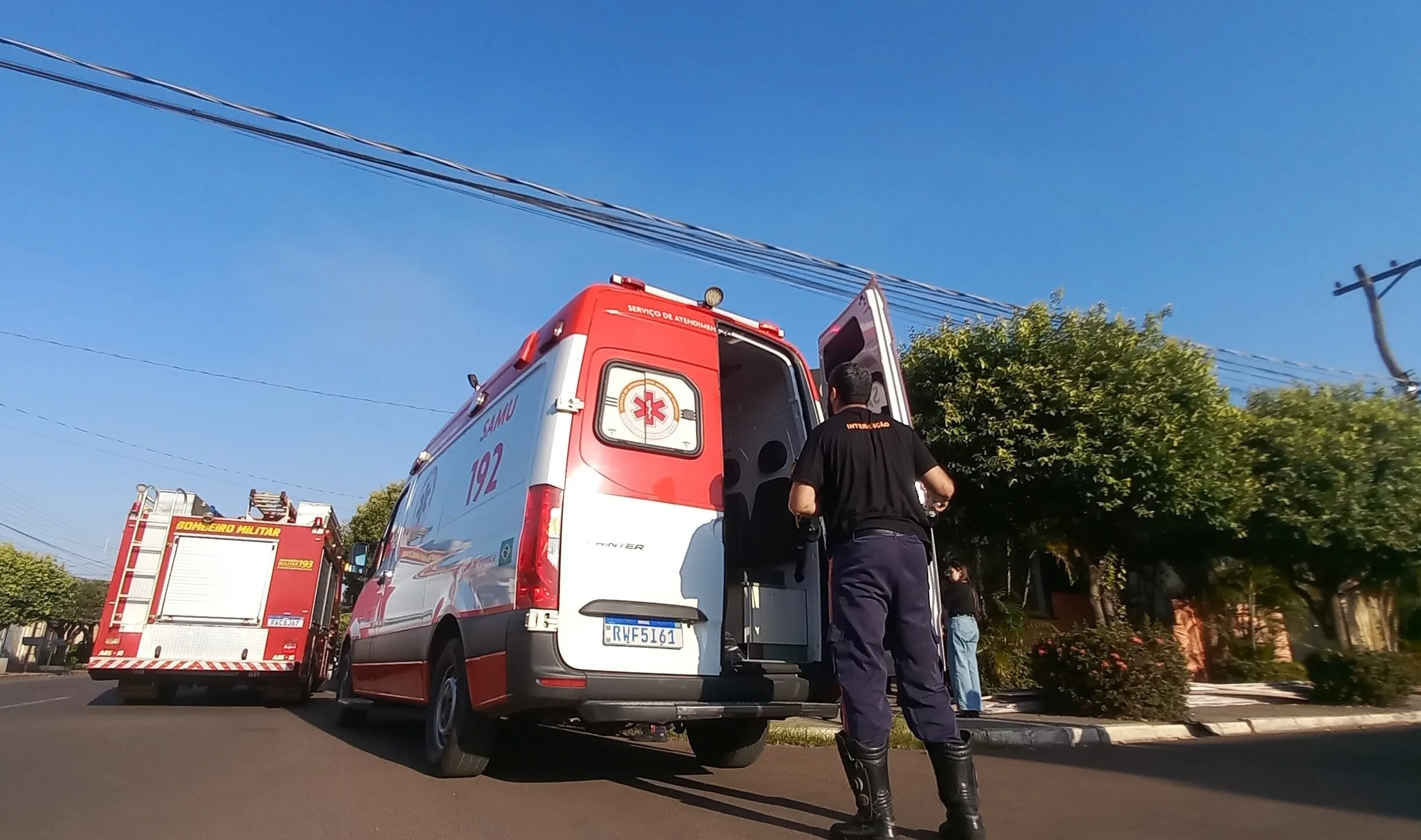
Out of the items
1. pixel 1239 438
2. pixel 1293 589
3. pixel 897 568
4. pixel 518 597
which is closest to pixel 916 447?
pixel 897 568

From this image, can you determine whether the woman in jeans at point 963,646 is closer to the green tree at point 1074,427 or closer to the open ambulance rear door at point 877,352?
the green tree at point 1074,427

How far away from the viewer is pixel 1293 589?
50.8ft

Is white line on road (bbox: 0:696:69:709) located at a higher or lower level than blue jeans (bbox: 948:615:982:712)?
lower

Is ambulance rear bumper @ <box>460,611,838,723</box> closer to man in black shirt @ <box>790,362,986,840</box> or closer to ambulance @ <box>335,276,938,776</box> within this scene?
ambulance @ <box>335,276,938,776</box>

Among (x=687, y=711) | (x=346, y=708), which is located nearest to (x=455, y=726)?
(x=687, y=711)

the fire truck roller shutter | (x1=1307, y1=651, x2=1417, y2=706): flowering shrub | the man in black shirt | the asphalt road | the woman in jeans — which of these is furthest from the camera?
the fire truck roller shutter

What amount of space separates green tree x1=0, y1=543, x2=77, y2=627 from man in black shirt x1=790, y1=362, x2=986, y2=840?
121 feet

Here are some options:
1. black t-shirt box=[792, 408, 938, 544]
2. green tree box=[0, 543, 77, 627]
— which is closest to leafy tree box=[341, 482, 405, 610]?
green tree box=[0, 543, 77, 627]

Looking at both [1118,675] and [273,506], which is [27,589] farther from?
[1118,675]

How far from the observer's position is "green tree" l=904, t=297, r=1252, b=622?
10.3 m

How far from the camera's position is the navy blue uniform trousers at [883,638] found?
3.40 meters

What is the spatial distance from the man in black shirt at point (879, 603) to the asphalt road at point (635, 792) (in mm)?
400

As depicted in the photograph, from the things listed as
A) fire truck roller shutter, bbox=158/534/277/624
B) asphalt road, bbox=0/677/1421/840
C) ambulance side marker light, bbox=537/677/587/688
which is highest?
fire truck roller shutter, bbox=158/534/277/624

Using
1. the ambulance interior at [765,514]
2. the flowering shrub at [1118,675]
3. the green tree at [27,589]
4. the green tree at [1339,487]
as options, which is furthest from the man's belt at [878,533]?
the green tree at [27,589]
